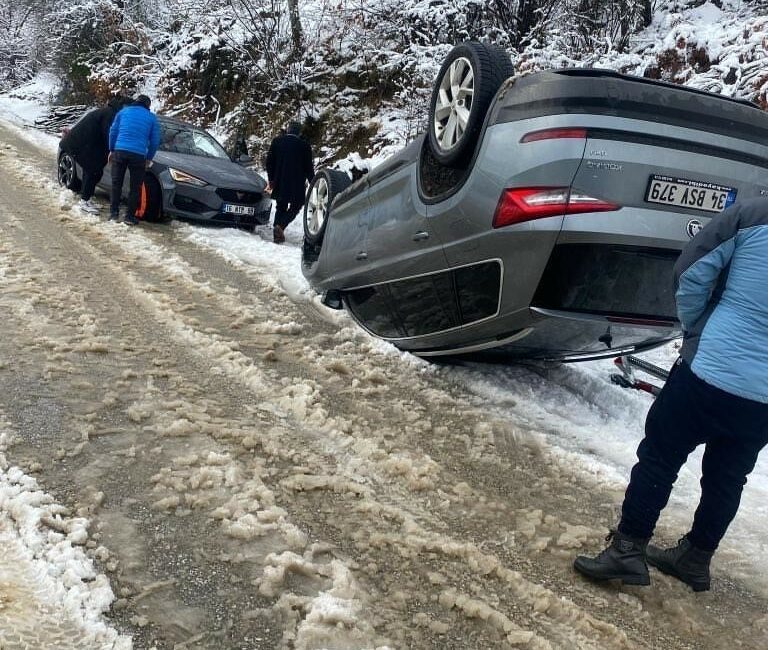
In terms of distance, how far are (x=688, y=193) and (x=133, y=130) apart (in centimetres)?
715

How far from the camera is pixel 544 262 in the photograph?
321 cm

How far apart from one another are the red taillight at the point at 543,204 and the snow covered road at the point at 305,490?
1331 mm

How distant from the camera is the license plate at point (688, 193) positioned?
310 cm

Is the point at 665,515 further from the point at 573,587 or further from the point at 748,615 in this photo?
the point at 573,587

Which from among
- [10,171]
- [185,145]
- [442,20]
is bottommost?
[10,171]

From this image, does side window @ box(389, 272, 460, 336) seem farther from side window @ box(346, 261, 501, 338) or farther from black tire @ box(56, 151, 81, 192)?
black tire @ box(56, 151, 81, 192)

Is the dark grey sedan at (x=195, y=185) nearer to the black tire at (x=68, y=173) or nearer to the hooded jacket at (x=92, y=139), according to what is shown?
the black tire at (x=68, y=173)

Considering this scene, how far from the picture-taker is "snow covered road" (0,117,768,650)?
7.04 ft

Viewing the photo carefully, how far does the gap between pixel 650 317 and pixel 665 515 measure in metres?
1.06

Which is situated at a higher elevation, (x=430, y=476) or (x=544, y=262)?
(x=544, y=262)

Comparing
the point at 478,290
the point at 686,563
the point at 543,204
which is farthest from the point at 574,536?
the point at 543,204

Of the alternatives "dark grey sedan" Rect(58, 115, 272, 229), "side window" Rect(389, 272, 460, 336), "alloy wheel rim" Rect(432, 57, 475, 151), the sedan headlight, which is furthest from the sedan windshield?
"alloy wheel rim" Rect(432, 57, 475, 151)

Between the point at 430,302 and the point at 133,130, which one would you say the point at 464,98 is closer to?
the point at 430,302

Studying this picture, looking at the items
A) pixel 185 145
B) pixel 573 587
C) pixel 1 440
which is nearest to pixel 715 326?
pixel 573 587
